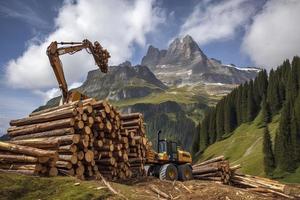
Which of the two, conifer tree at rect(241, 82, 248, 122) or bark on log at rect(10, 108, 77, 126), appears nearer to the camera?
bark on log at rect(10, 108, 77, 126)

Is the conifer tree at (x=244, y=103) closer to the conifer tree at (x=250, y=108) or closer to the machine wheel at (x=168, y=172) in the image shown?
the conifer tree at (x=250, y=108)

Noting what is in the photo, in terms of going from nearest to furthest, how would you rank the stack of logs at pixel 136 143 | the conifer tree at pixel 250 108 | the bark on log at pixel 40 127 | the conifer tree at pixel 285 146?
the bark on log at pixel 40 127
the stack of logs at pixel 136 143
the conifer tree at pixel 285 146
the conifer tree at pixel 250 108

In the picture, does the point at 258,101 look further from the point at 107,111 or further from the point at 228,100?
the point at 107,111

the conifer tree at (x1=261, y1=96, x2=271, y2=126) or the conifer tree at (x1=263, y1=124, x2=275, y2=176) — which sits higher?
the conifer tree at (x1=261, y1=96, x2=271, y2=126)

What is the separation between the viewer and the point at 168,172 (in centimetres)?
2281

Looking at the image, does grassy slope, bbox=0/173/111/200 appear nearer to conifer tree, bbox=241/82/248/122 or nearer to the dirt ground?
the dirt ground

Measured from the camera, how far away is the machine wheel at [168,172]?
22.2 metres

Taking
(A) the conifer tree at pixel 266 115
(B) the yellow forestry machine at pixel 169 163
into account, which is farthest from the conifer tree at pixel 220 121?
(B) the yellow forestry machine at pixel 169 163

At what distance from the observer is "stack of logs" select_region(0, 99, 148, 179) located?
17.5 meters

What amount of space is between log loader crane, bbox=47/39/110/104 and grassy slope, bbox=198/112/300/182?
45.3 meters

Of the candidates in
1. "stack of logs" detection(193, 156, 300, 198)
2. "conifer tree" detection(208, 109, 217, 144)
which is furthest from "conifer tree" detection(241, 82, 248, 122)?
"stack of logs" detection(193, 156, 300, 198)

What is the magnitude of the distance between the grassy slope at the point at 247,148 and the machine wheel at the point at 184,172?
39976 mm

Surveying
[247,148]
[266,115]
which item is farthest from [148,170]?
[266,115]

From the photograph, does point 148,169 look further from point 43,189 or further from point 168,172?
point 43,189
